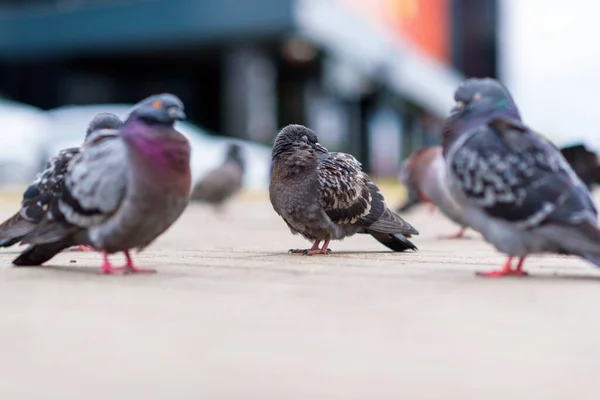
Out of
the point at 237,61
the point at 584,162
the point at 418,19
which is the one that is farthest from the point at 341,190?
the point at 418,19

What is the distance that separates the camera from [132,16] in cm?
2948

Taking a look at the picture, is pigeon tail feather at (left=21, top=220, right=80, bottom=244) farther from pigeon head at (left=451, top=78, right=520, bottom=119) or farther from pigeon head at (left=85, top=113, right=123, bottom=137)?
pigeon head at (left=451, top=78, right=520, bottom=119)

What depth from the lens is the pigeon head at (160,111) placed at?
4242 millimetres

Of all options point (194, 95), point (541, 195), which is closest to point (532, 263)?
point (541, 195)

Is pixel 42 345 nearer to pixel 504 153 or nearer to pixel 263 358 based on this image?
pixel 263 358

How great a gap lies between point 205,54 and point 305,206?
26.0 metres

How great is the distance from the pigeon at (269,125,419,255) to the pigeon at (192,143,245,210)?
6.48m

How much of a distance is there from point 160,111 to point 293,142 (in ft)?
5.16

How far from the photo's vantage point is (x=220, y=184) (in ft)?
40.6

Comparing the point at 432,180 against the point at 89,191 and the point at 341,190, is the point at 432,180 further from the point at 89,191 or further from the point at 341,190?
the point at 89,191

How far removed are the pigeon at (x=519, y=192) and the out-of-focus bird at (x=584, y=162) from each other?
3.33 m

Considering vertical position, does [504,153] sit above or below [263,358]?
above

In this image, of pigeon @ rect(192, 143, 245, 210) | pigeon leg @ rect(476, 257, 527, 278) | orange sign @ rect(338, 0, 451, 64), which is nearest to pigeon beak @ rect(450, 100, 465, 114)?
pigeon leg @ rect(476, 257, 527, 278)

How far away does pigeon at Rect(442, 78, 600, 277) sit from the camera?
4.02 metres
